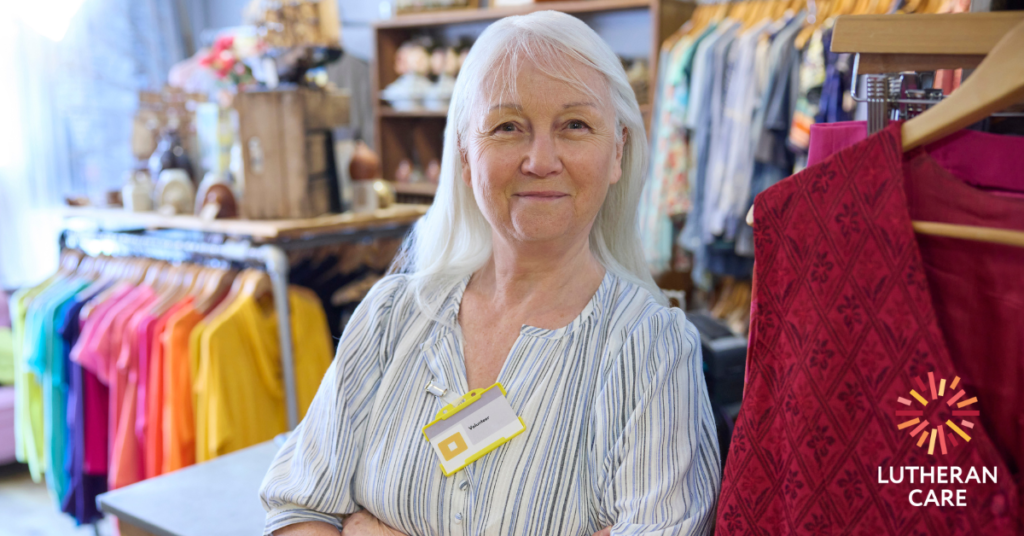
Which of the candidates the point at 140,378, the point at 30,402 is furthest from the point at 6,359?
the point at 140,378

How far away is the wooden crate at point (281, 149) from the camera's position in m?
2.53

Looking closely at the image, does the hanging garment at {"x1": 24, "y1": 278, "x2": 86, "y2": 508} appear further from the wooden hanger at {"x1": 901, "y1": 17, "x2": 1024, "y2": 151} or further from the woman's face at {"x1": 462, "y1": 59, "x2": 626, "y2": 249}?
the wooden hanger at {"x1": 901, "y1": 17, "x2": 1024, "y2": 151}

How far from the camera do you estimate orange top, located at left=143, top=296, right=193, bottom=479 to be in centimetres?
238

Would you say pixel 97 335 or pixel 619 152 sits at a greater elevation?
pixel 619 152

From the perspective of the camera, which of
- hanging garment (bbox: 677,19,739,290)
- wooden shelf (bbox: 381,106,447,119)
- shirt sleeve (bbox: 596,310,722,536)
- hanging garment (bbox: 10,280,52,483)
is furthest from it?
wooden shelf (bbox: 381,106,447,119)

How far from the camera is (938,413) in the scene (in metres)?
0.80

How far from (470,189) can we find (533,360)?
0.33m

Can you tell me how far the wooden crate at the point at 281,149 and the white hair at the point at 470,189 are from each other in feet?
3.97

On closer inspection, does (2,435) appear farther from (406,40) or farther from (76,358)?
(406,40)

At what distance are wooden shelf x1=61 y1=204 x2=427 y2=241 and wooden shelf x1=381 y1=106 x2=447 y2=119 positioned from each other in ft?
5.11

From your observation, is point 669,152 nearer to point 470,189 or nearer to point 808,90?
point 808,90

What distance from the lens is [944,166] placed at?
903 mm

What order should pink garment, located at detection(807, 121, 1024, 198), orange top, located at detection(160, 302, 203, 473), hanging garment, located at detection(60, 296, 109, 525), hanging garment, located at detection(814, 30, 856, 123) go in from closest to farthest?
pink garment, located at detection(807, 121, 1024, 198) → orange top, located at detection(160, 302, 203, 473) → hanging garment, located at detection(60, 296, 109, 525) → hanging garment, located at detection(814, 30, 856, 123)

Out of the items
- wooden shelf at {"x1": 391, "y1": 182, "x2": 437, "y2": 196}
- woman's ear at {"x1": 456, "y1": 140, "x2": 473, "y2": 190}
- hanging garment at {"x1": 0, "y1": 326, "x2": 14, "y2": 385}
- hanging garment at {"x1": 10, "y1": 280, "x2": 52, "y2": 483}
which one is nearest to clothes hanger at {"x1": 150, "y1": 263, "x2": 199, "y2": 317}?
hanging garment at {"x1": 10, "y1": 280, "x2": 52, "y2": 483}
